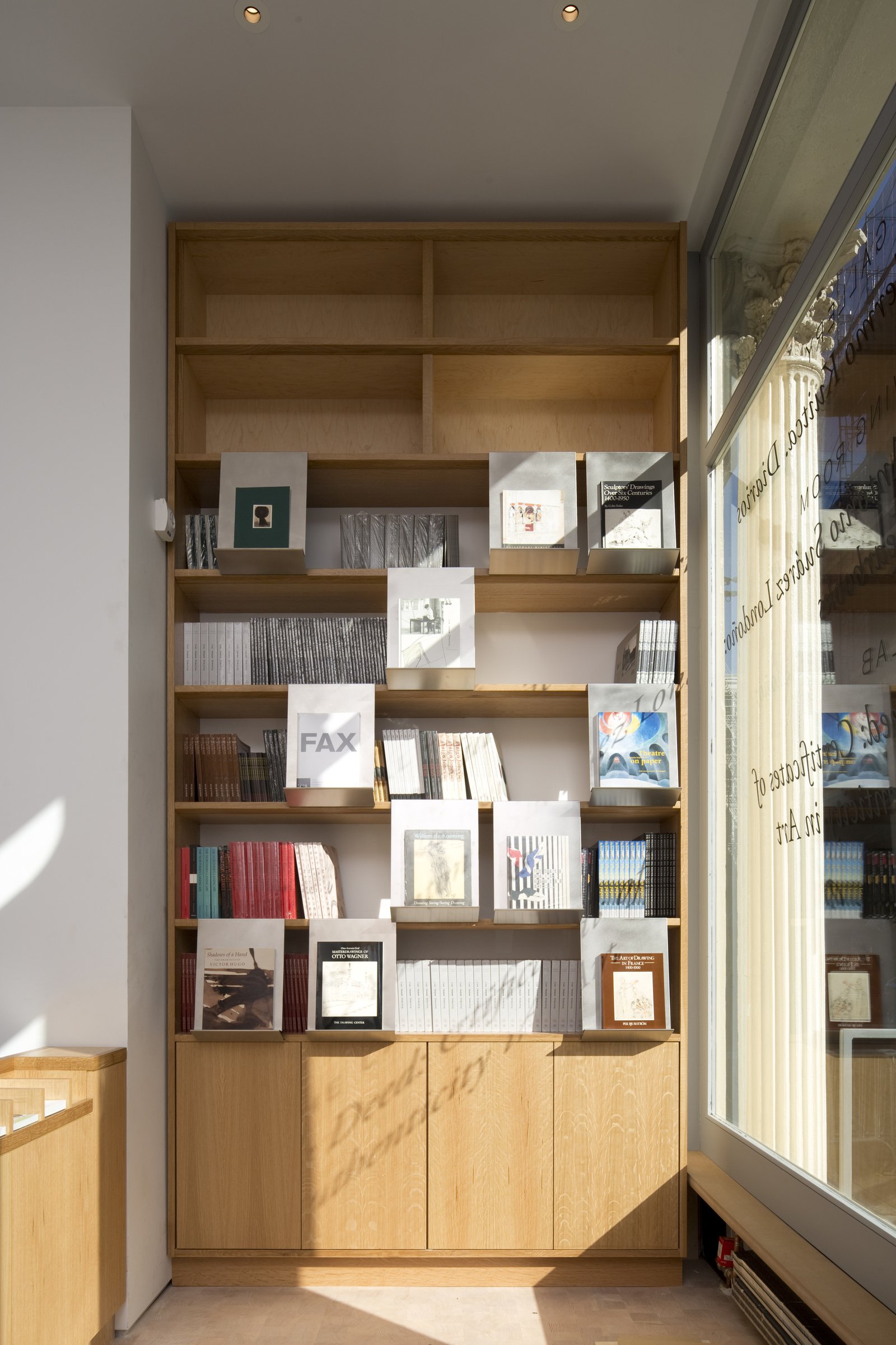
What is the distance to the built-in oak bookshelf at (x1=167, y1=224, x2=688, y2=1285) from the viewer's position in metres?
3.48

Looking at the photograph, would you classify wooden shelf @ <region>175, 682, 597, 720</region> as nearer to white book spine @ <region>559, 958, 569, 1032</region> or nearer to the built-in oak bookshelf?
the built-in oak bookshelf

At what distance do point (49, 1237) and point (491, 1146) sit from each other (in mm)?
1411

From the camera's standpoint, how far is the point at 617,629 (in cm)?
403

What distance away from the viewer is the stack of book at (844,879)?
2324 mm

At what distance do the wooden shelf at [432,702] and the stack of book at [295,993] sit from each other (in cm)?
86

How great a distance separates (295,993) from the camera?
3.62m

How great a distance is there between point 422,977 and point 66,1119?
4.08 ft

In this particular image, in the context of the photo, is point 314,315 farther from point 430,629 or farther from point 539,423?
point 430,629

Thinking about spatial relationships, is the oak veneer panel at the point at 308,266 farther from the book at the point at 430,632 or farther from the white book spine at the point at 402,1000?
the white book spine at the point at 402,1000

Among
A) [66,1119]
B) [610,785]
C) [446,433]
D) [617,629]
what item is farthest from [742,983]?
[446,433]

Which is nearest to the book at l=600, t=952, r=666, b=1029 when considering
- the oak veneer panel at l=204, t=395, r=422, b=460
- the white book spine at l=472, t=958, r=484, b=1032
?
the white book spine at l=472, t=958, r=484, b=1032

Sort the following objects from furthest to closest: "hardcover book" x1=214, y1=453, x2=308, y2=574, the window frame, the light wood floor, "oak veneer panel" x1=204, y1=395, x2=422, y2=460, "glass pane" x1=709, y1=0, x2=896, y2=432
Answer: "oak veneer panel" x1=204, y1=395, x2=422, y2=460, "hardcover book" x1=214, y1=453, x2=308, y2=574, the light wood floor, "glass pane" x1=709, y1=0, x2=896, y2=432, the window frame

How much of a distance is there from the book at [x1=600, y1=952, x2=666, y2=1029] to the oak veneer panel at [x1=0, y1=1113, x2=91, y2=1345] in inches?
61.0

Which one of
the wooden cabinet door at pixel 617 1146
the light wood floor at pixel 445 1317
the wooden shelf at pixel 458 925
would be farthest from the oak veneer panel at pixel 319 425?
the light wood floor at pixel 445 1317
